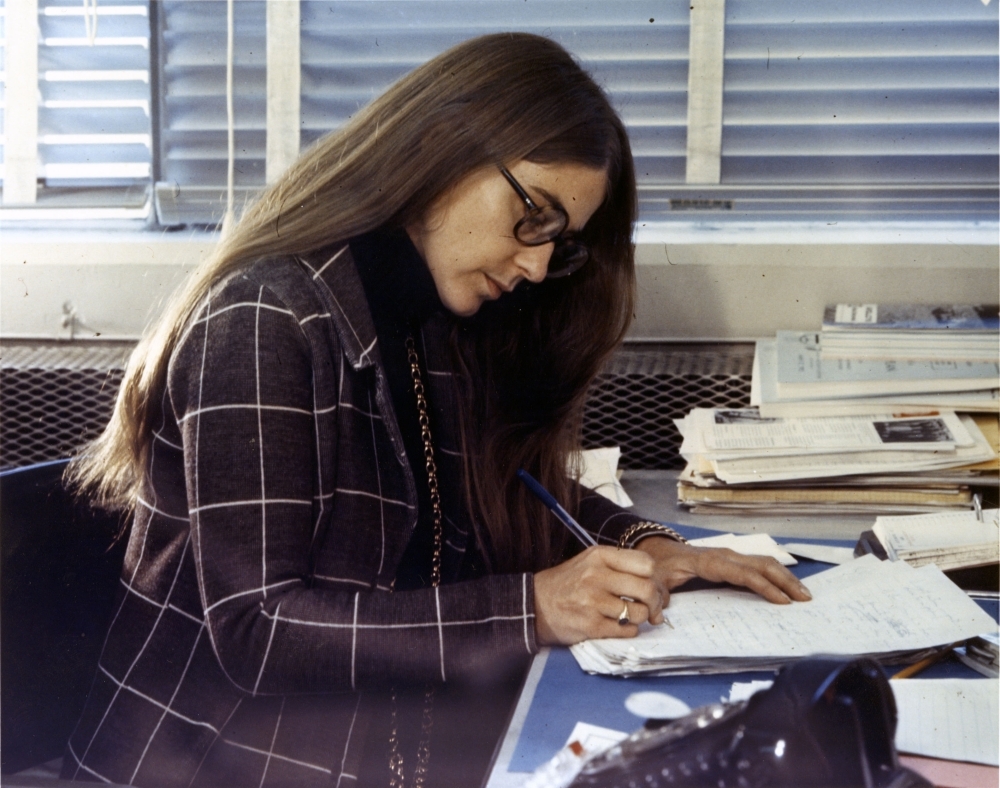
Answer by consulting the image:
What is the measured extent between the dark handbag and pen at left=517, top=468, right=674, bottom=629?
52 cm

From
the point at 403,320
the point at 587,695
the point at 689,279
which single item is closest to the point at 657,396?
the point at 689,279

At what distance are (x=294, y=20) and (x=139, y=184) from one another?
1.41 ft

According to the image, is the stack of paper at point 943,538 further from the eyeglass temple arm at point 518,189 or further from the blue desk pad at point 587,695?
the eyeglass temple arm at point 518,189

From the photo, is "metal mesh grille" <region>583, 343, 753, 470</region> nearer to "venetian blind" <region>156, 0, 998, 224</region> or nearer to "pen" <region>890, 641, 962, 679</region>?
"venetian blind" <region>156, 0, 998, 224</region>

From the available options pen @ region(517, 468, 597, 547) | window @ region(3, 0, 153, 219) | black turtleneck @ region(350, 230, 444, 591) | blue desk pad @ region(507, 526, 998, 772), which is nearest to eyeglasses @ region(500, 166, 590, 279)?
black turtleneck @ region(350, 230, 444, 591)

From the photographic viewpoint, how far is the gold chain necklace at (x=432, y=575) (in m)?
1.07

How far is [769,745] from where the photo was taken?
532 mm

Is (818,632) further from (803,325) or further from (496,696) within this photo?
(803,325)

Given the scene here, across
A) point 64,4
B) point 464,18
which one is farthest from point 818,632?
point 64,4

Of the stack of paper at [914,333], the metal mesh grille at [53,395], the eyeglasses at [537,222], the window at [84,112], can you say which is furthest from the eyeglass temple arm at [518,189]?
the window at [84,112]

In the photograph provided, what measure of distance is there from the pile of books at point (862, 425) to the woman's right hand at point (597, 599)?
56cm

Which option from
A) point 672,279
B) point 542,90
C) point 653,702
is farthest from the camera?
point 672,279

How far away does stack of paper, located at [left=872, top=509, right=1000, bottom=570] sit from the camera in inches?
46.2

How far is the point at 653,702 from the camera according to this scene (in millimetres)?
846
